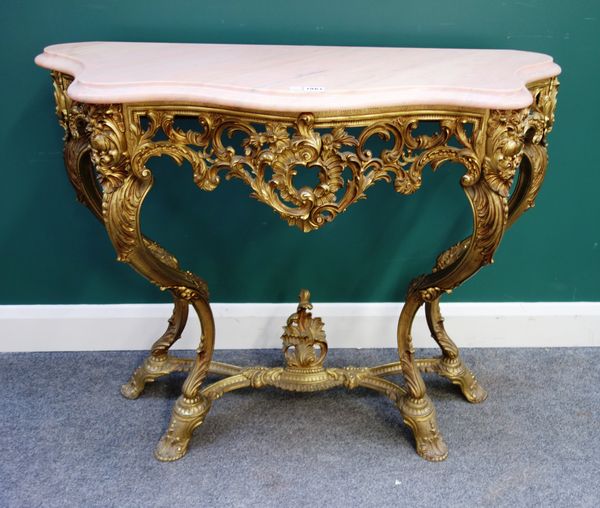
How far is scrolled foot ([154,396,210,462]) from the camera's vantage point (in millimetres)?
1521

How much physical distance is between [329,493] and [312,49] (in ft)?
3.26

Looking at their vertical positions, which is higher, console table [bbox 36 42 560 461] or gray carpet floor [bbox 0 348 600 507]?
console table [bbox 36 42 560 461]

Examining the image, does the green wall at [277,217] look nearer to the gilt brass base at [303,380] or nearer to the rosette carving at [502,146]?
the gilt brass base at [303,380]

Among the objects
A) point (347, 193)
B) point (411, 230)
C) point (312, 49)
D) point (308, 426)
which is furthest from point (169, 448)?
point (312, 49)

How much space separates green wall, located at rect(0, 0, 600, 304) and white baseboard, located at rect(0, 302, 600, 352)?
0.04 metres

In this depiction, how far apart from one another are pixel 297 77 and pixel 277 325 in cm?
87

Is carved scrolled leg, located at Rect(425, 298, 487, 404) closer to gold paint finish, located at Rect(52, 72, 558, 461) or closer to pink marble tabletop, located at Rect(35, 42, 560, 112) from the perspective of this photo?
gold paint finish, located at Rect(52, 72, 558, 461)

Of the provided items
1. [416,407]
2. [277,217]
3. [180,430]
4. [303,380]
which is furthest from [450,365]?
[180,430]

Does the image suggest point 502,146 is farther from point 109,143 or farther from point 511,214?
point 109,143

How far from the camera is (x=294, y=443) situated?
158 cm

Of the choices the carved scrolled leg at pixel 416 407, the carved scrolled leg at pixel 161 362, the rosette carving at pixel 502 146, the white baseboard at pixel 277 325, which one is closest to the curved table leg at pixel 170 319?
the carved scrolled leg at pixel 161 362

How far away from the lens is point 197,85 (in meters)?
1.18

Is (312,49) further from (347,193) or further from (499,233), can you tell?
(499,233)

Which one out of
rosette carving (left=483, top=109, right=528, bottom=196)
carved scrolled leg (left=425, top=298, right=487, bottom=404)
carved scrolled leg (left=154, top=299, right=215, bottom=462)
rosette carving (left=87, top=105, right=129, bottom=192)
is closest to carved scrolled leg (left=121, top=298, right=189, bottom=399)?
carved scrolled leg (left=154, top=299, right=215, bottom=462)
